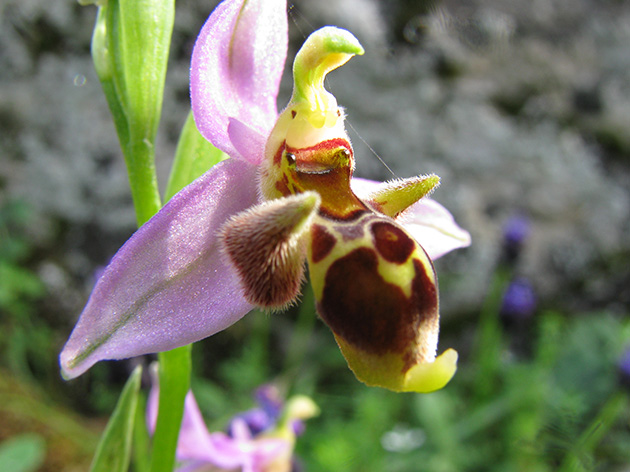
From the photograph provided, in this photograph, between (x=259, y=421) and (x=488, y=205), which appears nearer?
(x=259, y=421)

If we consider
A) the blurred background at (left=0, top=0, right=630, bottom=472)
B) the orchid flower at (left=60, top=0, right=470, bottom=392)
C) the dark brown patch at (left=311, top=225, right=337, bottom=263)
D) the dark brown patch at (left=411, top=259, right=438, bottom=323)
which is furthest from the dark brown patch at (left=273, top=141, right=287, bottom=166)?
the blurred background at (left=0, top=0, right=630, bottom=472)

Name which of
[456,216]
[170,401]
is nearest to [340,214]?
[170,401]

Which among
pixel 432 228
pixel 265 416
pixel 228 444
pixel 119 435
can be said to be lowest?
pixel 265 416

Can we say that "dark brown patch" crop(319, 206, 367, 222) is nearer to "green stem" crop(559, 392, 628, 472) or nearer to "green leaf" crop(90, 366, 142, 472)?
"green leaf" crop(90, 366, 142, 472)

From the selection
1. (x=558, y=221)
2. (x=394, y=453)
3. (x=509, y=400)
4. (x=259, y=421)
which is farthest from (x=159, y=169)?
(x=558, y=221)

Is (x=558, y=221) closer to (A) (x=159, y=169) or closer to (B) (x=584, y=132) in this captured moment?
(B) (x=584, y=132)

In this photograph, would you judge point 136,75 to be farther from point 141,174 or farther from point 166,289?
point 166,289
